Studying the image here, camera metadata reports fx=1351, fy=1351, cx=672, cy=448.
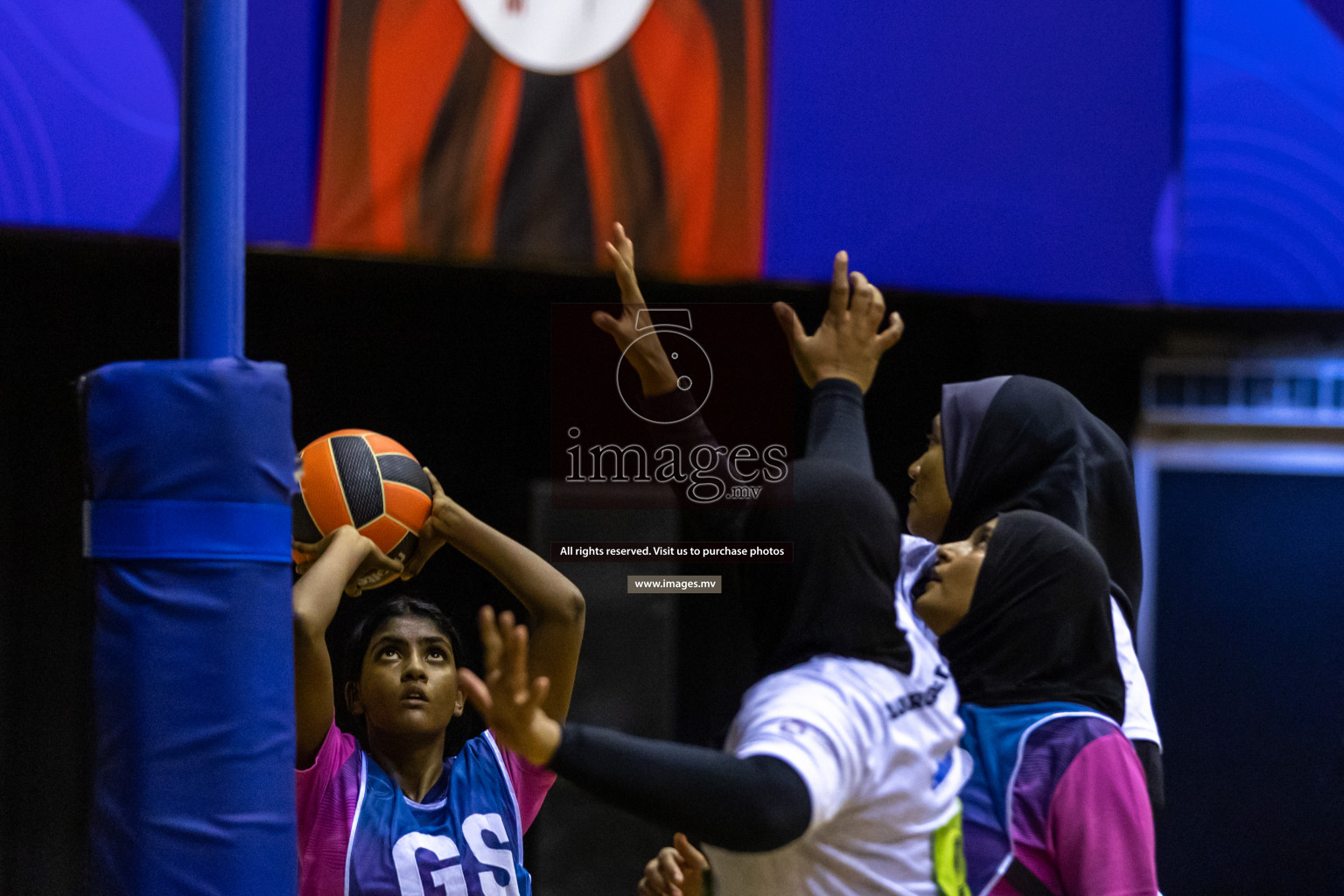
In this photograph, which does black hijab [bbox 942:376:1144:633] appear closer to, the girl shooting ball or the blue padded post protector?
the girl shooting ball

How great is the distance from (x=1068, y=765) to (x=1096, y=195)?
3.67 metres

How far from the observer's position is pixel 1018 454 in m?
3.35

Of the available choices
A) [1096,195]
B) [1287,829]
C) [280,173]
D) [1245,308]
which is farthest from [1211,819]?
[280,173]

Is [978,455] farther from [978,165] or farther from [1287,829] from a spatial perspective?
[1287,829]

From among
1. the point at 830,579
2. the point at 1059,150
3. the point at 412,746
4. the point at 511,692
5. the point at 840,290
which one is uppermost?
the point at 1059,150

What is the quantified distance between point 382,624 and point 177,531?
1188 millimetres

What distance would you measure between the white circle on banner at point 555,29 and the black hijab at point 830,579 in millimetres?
3129

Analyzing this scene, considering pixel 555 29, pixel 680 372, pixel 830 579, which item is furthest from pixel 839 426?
pixel 555 29

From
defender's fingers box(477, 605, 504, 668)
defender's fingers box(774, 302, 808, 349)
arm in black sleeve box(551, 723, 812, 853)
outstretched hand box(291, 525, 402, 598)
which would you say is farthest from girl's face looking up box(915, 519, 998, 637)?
defender's fingers box(477, 605, 504, 668)

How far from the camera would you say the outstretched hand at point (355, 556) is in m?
3.02

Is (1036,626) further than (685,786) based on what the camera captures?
Yes

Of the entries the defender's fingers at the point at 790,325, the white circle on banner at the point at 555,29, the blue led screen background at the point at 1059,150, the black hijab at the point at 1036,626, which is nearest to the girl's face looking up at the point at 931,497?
the black hijab at the point at 1036,626

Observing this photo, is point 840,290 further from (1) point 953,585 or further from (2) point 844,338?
(1) point 953,585

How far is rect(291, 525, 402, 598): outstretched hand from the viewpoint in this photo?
9.91ft
